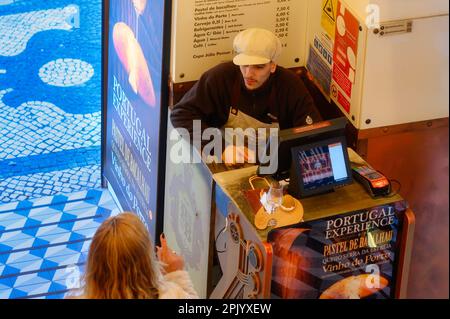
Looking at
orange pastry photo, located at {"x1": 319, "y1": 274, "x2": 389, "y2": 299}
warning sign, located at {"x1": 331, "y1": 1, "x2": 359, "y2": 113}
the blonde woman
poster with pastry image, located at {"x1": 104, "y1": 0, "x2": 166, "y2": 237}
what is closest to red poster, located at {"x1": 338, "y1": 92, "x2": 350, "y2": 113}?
warning sign, located at {"x1": 331, "y1": 1, "x2": 359, "y2": 113}


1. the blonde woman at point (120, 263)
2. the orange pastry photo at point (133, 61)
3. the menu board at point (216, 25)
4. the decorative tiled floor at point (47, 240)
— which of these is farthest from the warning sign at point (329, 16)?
the decorative tiled floor at point (47, 240)

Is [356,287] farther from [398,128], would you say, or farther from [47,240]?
[47,240]

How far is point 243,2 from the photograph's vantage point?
16.4ft

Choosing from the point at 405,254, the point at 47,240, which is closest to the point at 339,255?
the point at 405,254

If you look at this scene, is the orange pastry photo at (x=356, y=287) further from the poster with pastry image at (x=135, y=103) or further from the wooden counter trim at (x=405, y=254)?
the poster with pastry image at (x=135, y=103)

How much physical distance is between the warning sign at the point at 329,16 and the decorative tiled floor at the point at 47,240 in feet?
6.79

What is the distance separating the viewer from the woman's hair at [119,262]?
3527mm

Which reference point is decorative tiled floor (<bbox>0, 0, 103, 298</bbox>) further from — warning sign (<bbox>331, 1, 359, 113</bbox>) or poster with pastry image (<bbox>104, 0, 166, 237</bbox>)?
warning sign (<bbox>331, 1, 359, 113</bbox>)

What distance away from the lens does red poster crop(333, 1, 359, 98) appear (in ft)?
15.2

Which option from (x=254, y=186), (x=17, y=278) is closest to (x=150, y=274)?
(x=254, y=186)

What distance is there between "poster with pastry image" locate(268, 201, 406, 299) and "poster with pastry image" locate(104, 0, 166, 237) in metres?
1.45

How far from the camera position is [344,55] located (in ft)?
15.6

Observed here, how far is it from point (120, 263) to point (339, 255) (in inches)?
48.6
